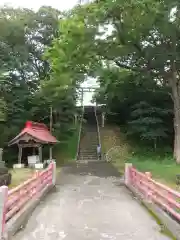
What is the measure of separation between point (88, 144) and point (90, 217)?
22.4 metres

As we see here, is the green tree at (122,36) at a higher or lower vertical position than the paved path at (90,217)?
higher

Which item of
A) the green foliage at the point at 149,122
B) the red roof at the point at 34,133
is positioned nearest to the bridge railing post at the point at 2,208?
the red roof at the point at 34,133

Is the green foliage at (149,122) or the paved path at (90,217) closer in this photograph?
the paved path at (90,217)

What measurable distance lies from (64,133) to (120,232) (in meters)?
23.8

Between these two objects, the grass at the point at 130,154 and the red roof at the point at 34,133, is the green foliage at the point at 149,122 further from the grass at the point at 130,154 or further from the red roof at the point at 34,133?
the red roof at the point at 34,133

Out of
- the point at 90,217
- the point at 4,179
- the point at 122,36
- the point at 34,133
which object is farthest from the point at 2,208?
the point at 34,133

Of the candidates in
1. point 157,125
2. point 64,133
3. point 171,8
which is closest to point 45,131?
point 64,133

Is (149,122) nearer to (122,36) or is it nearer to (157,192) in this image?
(122,36)

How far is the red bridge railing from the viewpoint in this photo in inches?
270

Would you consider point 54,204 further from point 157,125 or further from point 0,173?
point 157,125

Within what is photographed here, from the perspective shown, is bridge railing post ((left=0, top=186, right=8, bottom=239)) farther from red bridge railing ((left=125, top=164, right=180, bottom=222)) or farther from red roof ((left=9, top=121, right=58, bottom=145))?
red roof ((left=9, top=121, right=58, bottom=145))

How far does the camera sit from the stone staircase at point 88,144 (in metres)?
26.8

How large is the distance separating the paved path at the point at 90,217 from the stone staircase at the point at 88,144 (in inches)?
530

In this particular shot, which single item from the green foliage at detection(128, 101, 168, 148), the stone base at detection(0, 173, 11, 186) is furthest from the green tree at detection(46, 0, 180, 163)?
the stone base at detection(0, 173, 11, 186)
